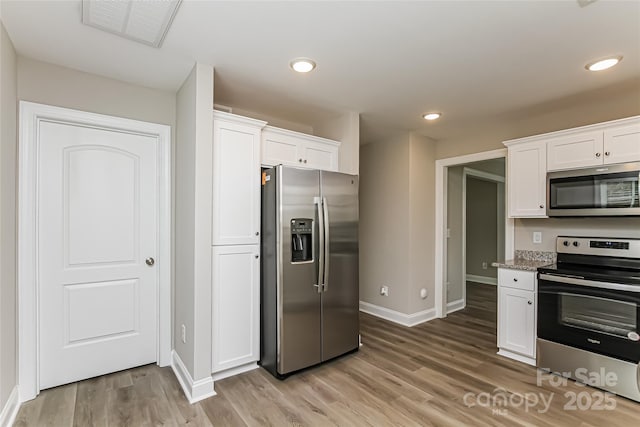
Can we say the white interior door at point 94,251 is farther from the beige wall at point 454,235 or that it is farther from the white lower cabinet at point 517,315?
the beige wall at point 454,235

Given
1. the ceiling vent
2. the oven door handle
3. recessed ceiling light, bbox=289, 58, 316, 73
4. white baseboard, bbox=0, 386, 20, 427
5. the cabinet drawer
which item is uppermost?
the ceiling vent

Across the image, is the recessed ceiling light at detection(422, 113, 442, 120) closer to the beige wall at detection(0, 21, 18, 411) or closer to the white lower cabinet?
the white lower cabinet

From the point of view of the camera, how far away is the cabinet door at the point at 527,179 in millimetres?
2955

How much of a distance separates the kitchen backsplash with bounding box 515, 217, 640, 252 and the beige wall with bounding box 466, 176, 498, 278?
10.5ft

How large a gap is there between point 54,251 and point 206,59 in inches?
73.2

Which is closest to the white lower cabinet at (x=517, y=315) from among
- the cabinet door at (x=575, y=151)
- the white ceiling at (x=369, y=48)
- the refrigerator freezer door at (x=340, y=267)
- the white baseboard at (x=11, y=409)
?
the cabinet door at (x=575, y=151)

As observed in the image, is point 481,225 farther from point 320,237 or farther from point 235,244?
point 235,244

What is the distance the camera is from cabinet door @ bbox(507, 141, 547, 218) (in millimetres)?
2955

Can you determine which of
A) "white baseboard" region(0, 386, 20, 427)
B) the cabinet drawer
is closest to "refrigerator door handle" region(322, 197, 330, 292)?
the cabinet drawer

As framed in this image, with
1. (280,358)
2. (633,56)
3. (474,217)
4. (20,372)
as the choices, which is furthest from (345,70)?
(474,217)

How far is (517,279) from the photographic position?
2.92 metres

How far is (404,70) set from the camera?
93.6 inches

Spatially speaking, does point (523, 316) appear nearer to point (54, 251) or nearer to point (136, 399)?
point (136, 399)

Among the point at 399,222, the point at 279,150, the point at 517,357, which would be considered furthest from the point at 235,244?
the point at 517,357
